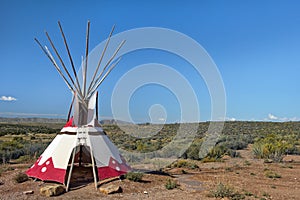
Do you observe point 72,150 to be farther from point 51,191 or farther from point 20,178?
point 20,178

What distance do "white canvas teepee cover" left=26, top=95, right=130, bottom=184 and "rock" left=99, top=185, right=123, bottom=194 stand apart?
845 mm

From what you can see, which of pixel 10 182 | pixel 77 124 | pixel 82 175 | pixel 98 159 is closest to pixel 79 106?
pixel 77 124

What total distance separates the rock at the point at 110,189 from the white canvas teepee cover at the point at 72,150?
2.77 feet

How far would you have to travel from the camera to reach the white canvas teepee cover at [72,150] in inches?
366

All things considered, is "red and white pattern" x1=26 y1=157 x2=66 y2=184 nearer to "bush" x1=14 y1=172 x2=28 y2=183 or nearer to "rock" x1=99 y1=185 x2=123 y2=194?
"bush" x1=14 y1=172 x2=28 y2=183

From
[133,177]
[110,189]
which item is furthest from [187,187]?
[110,189]

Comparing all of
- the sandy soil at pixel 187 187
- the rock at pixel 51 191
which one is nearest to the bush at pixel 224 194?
the sandy soil at pixel 187 187

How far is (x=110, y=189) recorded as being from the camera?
8422mm

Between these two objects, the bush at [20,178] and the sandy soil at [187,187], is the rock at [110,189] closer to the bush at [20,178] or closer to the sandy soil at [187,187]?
the sandy soil at [187,187]

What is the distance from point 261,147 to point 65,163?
49.4 ft

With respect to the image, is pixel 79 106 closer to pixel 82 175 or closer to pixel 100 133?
pixel 100 133

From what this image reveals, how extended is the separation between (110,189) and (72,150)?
6.93ft

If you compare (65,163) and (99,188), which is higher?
(65,163)

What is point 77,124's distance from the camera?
10008mm
